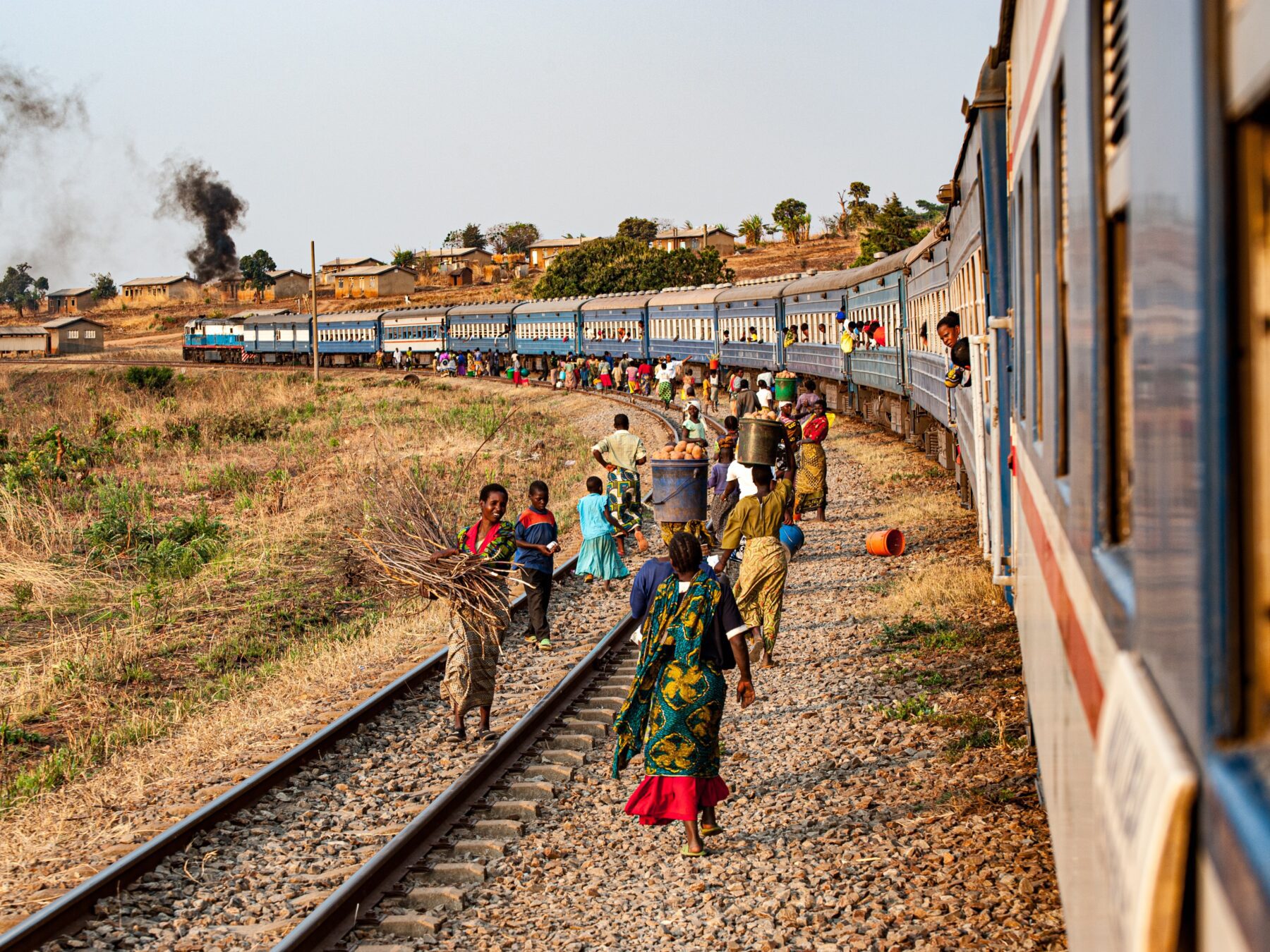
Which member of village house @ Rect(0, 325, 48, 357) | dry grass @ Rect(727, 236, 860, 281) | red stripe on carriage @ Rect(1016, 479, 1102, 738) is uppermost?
dry grass @ Rect(727, 236, 860, 281)

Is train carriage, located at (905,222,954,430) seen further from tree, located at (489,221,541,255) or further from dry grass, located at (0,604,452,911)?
tree, located at (489,221,541,255)

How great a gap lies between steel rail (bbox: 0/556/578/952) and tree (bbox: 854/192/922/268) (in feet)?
191

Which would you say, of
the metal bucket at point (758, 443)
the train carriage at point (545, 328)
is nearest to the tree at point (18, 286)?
the train carriage at point (545, 328)

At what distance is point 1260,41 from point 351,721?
868 centimetres

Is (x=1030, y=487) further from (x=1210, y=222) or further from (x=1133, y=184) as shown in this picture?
(x=1210, y=222)

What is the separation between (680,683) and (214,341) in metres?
75.2

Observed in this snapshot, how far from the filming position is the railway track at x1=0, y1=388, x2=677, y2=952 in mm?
6207

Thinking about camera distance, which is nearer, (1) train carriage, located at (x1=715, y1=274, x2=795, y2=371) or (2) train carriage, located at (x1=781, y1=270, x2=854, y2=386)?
(2) train carriage, located at (x1=781, y1=270, x2=854, y2=386)

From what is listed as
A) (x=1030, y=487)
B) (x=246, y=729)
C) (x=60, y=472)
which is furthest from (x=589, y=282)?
(x=1030, y=487)

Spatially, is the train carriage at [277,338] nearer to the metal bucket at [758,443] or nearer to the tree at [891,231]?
the tree at [891,231]

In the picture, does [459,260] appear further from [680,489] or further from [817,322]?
[680,489]

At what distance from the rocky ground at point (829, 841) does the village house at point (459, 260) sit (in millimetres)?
122891

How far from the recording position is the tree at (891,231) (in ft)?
220

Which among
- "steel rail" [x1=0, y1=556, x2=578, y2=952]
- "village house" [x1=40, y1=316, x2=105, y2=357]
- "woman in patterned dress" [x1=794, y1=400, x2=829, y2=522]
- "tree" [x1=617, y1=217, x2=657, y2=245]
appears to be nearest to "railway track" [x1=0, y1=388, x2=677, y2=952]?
"steel rail" [x1=0, y1=556, x2=578, y2=952]
